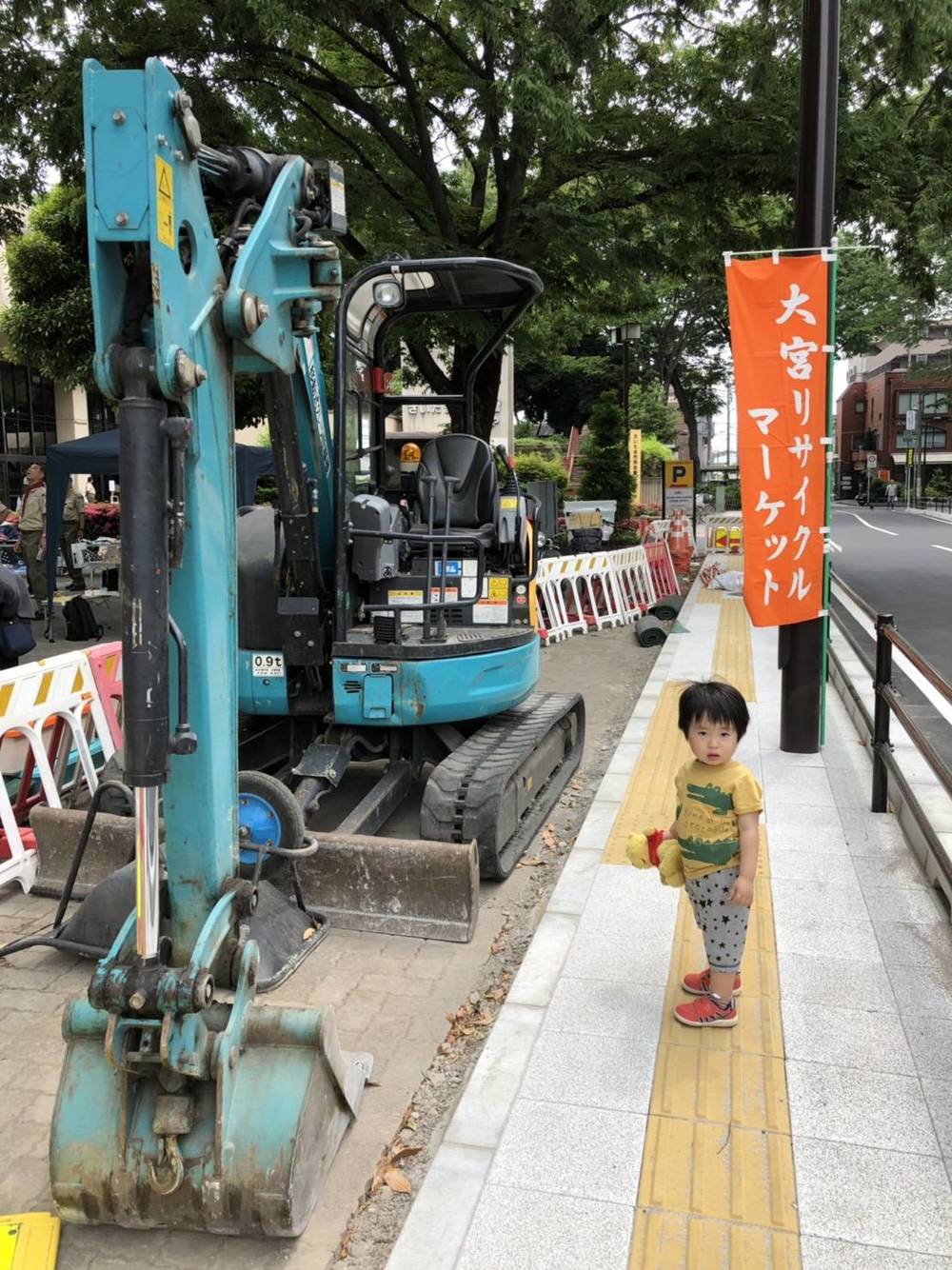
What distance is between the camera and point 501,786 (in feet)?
16.4

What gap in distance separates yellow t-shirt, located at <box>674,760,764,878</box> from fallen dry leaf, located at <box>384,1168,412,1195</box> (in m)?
1.37

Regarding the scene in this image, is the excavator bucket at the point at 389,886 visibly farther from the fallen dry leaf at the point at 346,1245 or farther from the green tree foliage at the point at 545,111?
the green tree foliage at the point at 545,111

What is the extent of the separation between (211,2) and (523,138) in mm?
3286

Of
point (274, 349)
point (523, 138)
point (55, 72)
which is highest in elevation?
point (55, 72)

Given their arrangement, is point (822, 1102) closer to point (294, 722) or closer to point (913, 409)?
point (294, 722)

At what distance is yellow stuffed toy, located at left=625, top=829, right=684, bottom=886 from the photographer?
11.7 feet

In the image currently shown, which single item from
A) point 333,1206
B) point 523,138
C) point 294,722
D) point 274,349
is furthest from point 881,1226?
point 523,138

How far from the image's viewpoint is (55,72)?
10125mm

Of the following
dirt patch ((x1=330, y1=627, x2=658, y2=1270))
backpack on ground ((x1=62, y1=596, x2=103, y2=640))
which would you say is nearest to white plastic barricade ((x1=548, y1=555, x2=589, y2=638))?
dirt patch ((x1=330, y1=627, x2=658, y2=1270))

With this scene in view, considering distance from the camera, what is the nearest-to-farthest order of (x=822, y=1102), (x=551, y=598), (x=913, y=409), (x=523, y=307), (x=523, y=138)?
1. (x=822, y=1102)
2. (x=523, y=307)
3. (x=523, y=138)
4. (x=551, y=598)
5. (x=913, y=409)

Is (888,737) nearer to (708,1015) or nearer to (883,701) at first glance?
(883,701)

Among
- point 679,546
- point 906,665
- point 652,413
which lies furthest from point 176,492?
point 652,413

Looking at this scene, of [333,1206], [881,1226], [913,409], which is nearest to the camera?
[881,1226]

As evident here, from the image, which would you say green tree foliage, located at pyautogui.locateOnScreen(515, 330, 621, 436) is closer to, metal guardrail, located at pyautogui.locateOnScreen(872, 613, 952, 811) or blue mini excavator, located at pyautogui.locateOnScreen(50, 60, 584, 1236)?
metal guardrail, located at pyautogui.locateOnScreen(872, 613, 952, 811)
